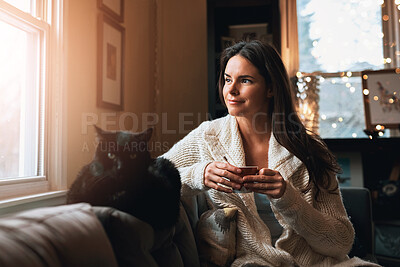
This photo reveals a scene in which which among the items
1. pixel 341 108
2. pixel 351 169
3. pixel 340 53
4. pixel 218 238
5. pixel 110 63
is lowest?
pixel 218 238

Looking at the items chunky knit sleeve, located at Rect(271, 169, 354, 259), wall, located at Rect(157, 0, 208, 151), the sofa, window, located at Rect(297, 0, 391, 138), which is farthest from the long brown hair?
window, located at Rect(297, 0, 391, 138)

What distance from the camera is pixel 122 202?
2.95 ft

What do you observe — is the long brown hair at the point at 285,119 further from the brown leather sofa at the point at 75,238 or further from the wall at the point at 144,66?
the wall at the point at 144,66

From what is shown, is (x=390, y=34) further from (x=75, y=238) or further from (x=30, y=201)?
(x=75, y=238)

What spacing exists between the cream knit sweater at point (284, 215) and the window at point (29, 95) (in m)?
0.64

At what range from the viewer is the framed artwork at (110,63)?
2258mm

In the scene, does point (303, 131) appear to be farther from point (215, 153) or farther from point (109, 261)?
point (109, 261)

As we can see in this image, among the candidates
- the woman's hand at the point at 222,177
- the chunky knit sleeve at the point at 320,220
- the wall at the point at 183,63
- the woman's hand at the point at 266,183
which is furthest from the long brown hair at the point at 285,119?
the wall at the point at 183,63

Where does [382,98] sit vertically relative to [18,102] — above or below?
above

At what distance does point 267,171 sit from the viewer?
4.19 ft

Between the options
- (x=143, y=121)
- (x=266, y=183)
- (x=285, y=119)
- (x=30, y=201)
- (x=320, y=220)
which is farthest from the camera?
(x=143, y=121)

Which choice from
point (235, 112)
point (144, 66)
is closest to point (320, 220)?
point (235, 112)

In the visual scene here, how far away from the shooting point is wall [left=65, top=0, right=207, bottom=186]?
6.63 feet

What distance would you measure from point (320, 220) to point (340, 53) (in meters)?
2.51
